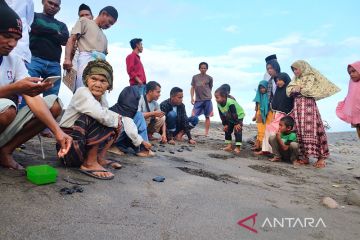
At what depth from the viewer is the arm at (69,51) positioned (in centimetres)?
438

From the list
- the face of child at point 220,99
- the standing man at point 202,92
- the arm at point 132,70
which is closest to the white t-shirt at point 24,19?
the arm at point 132,70

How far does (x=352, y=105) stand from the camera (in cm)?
514

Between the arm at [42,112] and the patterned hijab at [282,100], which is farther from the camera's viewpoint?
the patterned hijab at [282,100]

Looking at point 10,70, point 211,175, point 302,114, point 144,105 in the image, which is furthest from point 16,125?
point 302,114

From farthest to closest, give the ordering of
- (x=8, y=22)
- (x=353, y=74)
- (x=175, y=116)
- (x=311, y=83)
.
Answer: (x=175, y=116) < (x=311, y=83) < (x=353, y=74) < (x=8, y=22)

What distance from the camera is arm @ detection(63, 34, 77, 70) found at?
14.4 feet

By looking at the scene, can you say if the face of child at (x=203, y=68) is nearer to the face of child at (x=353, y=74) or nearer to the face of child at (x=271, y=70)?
the face of child at (x=271, y=70)

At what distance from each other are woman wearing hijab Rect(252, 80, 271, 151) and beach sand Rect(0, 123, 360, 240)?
8.18 feet

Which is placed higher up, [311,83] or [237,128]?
[311,83]

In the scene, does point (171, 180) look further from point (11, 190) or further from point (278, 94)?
point (278, 94)

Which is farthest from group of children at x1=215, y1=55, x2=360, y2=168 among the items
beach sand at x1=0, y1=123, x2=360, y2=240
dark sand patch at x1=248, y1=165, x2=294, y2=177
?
beach sand at x1=0, y1=123, x2=360, y2=240

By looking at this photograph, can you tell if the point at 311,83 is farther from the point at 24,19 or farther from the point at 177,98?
the point at 24,19

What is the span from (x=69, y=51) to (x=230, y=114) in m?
3.02

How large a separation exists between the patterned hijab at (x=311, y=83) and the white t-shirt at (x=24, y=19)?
12.9 ft
